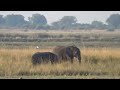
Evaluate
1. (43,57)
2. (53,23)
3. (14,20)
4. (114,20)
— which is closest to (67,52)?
(43,57)

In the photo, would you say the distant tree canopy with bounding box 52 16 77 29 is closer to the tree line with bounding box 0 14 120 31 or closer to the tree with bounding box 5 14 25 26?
the tree line with bounding box 0 14 120 31

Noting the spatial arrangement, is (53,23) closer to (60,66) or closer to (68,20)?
(68,20)

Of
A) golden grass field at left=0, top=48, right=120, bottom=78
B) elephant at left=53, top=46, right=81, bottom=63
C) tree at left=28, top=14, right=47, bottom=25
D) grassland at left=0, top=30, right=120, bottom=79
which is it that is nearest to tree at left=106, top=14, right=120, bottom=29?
grassland at left=0, top=30, right=120, bottom=79

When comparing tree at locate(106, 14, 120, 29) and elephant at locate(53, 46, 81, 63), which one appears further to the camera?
elephant at locate(53, 46, 81, 63)

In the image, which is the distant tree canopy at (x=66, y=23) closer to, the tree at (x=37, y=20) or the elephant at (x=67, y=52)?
the tree at (x=37, y=20)
